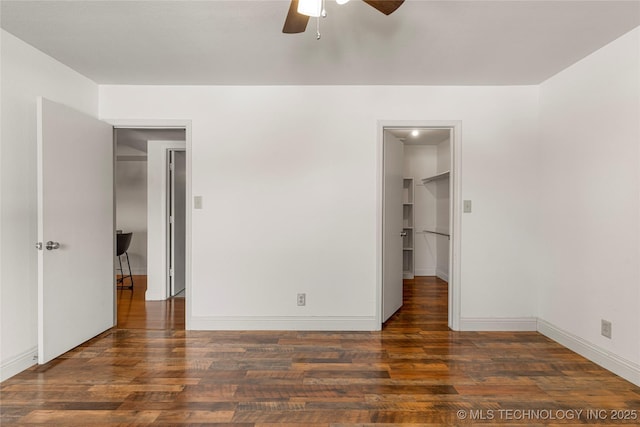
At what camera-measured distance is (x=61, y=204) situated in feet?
8.73

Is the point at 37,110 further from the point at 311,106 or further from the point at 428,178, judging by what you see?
the point at 428,178

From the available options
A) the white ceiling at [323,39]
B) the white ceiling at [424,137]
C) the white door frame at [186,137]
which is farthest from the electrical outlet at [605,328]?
the white door frame at [186,137]

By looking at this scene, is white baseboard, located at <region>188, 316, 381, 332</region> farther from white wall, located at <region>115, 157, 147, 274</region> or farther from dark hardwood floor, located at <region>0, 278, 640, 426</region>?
white wall, located at <region>115, 157, 147, 274</region>

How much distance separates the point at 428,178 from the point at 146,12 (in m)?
4.77

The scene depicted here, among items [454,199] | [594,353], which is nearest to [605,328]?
[594,353]

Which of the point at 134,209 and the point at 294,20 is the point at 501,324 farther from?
the point at 134,209

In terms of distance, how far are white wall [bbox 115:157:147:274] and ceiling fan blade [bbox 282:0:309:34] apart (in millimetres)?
5321

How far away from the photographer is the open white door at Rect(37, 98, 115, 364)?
98.2 inches

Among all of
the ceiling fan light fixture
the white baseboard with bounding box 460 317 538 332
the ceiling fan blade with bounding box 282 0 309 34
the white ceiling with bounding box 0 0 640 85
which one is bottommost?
the white baseboard with bounding box 460 317 538 332

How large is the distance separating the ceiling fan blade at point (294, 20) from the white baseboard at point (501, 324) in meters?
2.92

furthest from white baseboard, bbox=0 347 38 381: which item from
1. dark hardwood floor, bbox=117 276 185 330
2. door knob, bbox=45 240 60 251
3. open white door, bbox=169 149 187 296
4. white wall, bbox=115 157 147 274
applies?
white wall, bbox=115 157 147 274

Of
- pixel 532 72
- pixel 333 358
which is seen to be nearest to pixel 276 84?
pixel 532 72

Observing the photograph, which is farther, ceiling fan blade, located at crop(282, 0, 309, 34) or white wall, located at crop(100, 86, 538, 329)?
white wall, located at crop(100, 86, 538, 329)

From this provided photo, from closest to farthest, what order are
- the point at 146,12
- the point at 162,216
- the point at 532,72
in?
the point at 146,12, the point at 532,72, the point at 162,216
